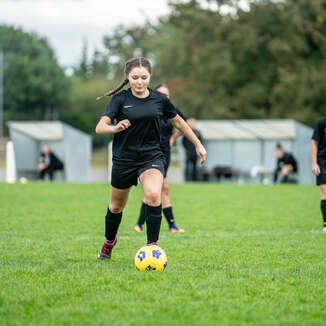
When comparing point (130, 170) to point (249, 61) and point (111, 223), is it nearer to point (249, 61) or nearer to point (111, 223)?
point (111, 223)

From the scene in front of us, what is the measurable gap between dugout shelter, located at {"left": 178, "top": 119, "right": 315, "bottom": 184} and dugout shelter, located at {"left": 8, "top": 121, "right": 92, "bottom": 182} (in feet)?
14.5

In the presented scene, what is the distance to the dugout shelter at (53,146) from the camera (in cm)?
2573

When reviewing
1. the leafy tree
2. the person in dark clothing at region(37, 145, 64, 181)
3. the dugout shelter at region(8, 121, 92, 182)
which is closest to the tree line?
the leafy tree

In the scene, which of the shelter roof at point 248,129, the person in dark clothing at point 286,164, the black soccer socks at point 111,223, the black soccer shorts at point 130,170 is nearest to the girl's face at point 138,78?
the black soccer shorts at point 130,170

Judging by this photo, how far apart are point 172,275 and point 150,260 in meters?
0.30

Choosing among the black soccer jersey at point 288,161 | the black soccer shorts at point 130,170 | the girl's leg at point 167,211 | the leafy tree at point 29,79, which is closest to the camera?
the black soccer shorts at point 130,170

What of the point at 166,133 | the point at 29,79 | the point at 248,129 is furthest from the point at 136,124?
the point at 29,79

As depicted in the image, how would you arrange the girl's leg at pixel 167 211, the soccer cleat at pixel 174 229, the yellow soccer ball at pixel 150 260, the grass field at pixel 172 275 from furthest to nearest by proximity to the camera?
the girl's leg at pixel 167 211
the soccer cleat at pixel 174 229
the yellow soccer ball at pixel 150 260
the grass field at pixel 172 275

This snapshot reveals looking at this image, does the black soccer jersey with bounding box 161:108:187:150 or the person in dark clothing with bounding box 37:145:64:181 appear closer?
the black soccer jersey with bounding box 161:108:187:150

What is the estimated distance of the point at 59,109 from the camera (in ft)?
185

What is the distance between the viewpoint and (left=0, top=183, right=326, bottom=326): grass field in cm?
387

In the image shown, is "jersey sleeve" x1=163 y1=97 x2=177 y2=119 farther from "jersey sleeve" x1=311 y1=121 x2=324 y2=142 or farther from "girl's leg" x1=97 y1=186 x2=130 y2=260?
"jersey sleeve" x1=311 y1=121 x2=324 y2=142

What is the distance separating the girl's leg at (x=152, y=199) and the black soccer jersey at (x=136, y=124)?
7.0 inches

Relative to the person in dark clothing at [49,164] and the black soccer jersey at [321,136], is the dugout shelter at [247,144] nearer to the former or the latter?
the person in dark clothing at [49,164]
